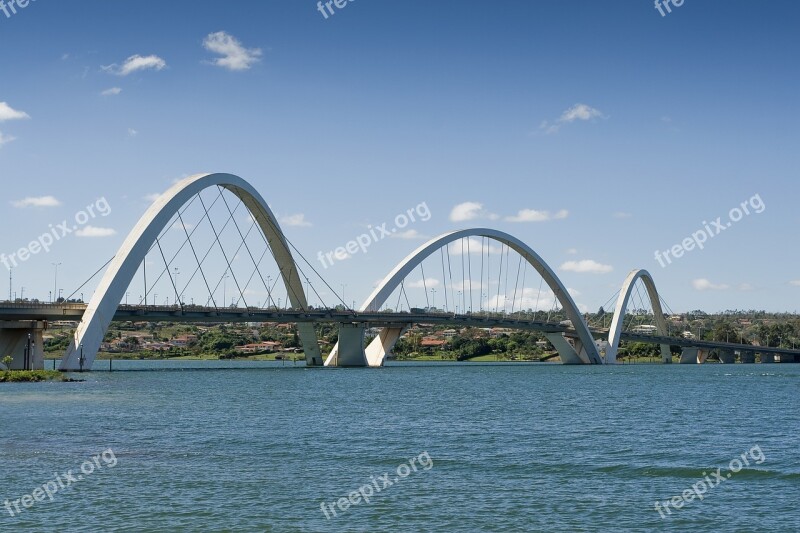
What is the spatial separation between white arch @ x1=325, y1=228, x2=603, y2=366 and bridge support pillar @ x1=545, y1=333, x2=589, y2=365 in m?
0.13

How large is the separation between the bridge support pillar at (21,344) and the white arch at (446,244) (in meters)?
32.3

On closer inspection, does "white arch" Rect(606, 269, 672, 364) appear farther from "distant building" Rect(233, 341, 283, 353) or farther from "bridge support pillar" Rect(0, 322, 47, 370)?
"bridge support pillar" Rect(0, 322, 47, 370)

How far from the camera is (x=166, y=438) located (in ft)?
104

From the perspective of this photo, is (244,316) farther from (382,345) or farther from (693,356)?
(693,356)

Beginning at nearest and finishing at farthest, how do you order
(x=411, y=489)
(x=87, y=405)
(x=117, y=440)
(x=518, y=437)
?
(x=411, y=489) < (x=117, y=440) < (x=518, y=437) < (x=87, y=405)

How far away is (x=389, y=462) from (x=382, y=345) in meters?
68.9

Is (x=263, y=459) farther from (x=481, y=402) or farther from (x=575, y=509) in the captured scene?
(x=481, y=402)

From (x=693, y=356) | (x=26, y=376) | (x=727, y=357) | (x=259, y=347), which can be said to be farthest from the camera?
(x=259, y=347)

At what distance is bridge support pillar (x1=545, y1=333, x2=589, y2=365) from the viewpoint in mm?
122125

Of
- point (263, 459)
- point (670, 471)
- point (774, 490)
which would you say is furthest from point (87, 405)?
point (774, 490)

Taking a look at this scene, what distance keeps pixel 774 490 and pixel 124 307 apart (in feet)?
170

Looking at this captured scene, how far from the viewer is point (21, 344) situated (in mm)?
65188

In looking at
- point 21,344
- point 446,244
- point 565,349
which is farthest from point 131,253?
point 565,349

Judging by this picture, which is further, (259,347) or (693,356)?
(259,347)
